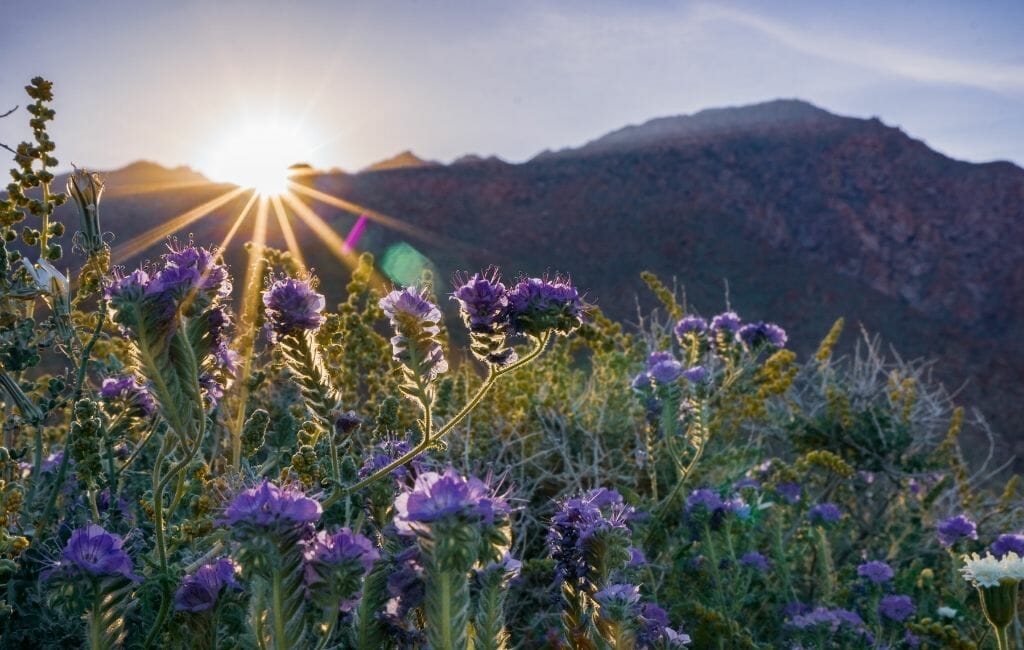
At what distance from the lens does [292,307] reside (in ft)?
5.51

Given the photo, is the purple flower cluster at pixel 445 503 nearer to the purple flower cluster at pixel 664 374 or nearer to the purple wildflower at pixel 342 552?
the purple wildflower at pixel 342 552

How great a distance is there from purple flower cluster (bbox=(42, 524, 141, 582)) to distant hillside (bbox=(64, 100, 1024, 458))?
22.7 meters

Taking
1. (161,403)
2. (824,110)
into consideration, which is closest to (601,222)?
(824,110)

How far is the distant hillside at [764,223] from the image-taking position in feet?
88.0

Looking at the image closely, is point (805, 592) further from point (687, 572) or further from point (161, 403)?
point (161, 403)

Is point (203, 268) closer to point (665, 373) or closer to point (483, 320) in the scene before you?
point (483, 320)

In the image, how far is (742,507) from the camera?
3424 millimetres

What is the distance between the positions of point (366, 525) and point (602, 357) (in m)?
2.81

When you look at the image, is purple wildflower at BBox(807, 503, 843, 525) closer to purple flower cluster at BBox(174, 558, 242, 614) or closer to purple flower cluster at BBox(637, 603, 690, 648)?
purple flower cluster at BBox(637, 603, 690, 648)

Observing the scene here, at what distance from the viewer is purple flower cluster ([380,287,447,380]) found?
1.81 metres

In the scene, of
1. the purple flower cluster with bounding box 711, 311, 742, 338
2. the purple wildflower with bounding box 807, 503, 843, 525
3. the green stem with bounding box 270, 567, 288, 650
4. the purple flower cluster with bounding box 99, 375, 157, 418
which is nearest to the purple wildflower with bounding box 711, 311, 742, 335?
the purple flower cluster with bounding box 711, 311, 742, 338

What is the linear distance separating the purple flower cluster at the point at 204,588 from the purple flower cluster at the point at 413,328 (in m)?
0.57

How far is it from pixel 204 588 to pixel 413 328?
694 mm

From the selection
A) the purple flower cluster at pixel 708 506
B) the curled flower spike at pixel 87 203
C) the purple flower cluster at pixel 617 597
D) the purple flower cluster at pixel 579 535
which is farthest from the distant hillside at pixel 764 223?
the purple flower cluster at pixel 617 597
